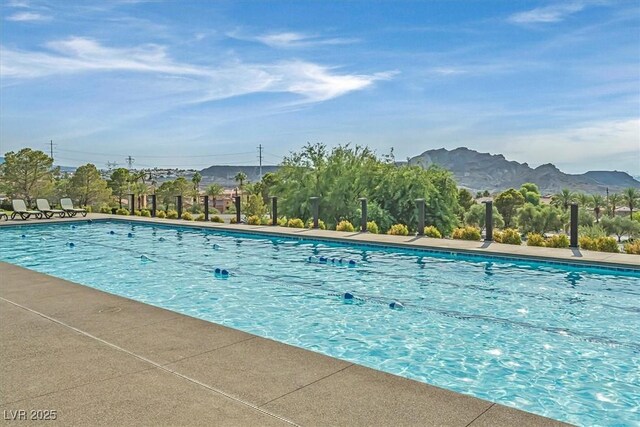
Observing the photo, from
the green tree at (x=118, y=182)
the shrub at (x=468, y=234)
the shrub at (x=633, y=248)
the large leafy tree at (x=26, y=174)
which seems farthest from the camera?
the green tree at (x=118, y=182)

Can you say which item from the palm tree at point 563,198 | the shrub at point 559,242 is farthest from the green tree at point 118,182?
the palm tree at point 563,198

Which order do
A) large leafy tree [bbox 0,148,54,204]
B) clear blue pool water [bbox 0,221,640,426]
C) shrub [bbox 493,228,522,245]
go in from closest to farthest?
clear blue pool water [bbox 0,221,640,426] < shrub [bbox 493,228,522,245] < large leafy tree [bbox 0,148,54,204]

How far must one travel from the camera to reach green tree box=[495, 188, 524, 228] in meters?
62.7

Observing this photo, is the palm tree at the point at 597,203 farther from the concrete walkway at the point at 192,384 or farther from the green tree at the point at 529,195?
the concrete walkway at the point at 192,384

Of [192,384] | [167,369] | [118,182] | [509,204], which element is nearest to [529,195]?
[509,204]

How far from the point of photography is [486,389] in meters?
4.54

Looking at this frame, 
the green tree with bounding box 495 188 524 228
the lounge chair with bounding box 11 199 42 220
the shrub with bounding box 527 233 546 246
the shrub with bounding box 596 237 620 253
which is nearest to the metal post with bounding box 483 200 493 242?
the shrub with bounding box 527 233 546 246

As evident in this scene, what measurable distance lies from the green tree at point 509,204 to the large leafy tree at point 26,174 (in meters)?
50.5

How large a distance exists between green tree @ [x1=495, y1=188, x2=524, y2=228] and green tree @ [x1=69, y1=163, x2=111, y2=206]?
46.6 m

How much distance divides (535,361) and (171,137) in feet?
107

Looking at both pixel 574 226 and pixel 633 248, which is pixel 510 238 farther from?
pixel 633 248

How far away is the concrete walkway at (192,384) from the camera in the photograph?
273 centimetres

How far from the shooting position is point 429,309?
7.23 metres

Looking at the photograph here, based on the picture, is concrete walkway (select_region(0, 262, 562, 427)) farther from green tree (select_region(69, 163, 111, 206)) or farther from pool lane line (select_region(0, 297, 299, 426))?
green tree (select_region(69, 163, 111, 206))
